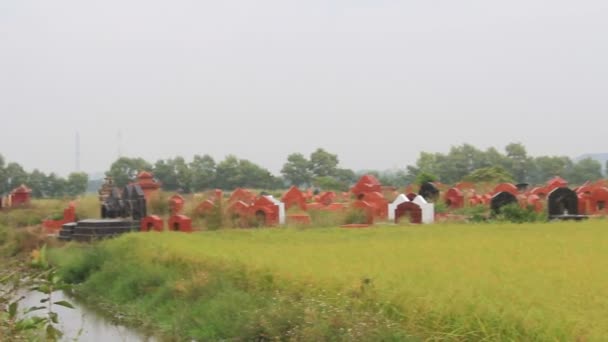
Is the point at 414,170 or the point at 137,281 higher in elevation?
the point at 414,170

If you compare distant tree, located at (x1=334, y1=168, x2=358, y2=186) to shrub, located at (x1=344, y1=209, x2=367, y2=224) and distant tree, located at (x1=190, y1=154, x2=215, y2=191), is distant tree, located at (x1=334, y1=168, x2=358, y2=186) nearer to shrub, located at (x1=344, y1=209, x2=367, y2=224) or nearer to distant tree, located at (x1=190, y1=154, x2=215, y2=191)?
distant tree, located at (x1=190, y1=154, x2=215, y2=191)

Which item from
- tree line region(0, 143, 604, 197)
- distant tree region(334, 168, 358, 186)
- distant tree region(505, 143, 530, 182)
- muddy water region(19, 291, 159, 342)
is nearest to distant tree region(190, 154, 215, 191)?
tree line region(0, 143, 604, 197)

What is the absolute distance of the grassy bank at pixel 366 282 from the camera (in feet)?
22.2

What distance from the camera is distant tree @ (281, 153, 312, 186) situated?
193ft

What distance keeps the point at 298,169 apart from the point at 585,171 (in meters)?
21.4

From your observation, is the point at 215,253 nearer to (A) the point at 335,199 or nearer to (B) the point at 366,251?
(B) the point at 366,251

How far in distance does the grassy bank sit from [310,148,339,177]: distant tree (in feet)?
136

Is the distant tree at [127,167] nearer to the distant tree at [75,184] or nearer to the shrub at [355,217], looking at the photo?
the distant tree at [75,184]

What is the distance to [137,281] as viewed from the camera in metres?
13.8

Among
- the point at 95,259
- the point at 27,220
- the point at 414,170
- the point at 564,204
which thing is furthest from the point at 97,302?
the point at 414,170

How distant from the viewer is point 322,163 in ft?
195

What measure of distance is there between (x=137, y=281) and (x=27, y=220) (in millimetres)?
16935

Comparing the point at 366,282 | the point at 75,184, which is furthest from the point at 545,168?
the point at 366,282

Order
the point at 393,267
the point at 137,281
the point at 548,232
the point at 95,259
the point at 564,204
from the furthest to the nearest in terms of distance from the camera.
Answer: the point at 564,204
the point at 95,259
the point at 548,232
the point at 137,281
the point at 393,267
